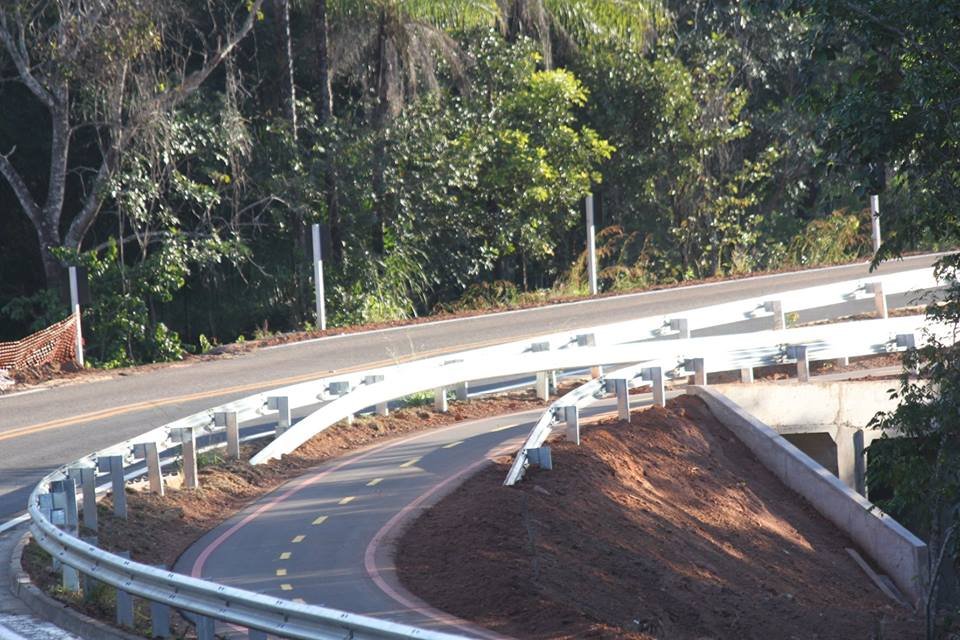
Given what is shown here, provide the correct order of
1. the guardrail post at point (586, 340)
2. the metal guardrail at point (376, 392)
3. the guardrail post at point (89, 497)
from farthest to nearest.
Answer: the guardrail post at point (586, 340) < the guardrail post at point (89, 497) < the metal guardrail at point (376, 392)

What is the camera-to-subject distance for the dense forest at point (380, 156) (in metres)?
26.2

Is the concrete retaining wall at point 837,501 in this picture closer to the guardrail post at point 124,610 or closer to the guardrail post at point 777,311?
the guardrail post at point 777,311

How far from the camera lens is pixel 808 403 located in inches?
679

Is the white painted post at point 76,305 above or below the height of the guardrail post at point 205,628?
above

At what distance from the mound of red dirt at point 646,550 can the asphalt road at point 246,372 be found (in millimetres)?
5112

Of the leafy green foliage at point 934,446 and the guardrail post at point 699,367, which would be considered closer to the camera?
the leafy green foliage at point 934,446

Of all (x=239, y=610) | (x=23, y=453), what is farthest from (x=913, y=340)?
(x=239, y=610)

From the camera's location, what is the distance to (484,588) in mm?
8805

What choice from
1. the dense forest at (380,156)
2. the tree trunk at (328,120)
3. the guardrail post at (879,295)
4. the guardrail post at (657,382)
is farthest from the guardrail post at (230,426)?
the tree trunk at (328,120)

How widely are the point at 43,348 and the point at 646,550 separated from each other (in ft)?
48.3

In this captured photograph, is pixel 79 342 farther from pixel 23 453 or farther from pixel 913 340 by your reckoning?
pixel 913 340

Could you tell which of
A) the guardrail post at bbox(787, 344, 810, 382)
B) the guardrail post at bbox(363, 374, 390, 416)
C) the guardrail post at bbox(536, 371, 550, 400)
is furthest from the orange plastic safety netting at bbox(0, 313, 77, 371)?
the guardrail post at bbox(787, 344, 810, 382)

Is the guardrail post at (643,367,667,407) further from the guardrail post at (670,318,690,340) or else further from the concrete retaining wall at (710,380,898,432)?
the guardrail post at (670,318,690,340)

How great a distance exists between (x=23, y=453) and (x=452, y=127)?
17.9 m
